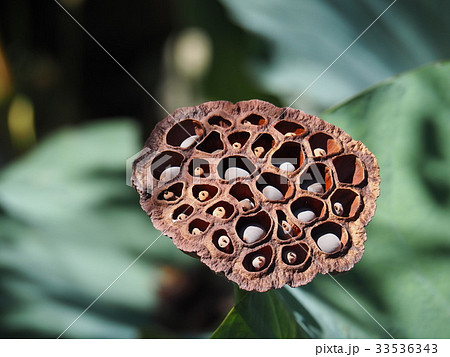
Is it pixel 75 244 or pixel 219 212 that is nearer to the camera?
pixel 219 212

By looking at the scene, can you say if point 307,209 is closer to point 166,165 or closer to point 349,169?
point 349,169

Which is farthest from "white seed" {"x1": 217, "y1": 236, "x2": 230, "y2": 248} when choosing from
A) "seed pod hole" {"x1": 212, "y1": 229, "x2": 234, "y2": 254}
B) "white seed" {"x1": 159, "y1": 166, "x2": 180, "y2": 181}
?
"white seed" {"x1": 159, "y1": 166, "x2": 180, "y2": 181}

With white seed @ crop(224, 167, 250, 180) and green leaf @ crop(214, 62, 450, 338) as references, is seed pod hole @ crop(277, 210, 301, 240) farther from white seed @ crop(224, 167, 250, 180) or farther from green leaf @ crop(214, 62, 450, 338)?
green leaf @ crop(214, 62, 450, 338)

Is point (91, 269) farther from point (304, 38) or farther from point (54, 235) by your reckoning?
point (304, 38)

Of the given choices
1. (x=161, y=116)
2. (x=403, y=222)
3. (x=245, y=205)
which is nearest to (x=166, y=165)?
(x=245, y=205)

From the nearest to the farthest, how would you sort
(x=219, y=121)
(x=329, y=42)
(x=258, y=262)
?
(x=258, y=262)
(x=219, y=121)
(x=329, y=42)

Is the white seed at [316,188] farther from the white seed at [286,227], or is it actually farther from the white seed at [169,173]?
the white seed at [169,173]

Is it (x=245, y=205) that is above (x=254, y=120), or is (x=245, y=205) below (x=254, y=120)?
below
